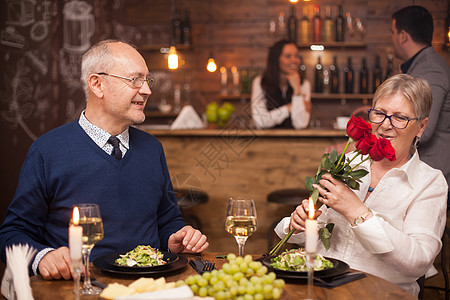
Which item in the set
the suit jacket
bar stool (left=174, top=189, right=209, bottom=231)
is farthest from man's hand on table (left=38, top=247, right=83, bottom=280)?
the suit jacket

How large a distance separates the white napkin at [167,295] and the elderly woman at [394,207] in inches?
24.4

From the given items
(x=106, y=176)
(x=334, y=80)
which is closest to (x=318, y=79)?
(x=334, y=80)

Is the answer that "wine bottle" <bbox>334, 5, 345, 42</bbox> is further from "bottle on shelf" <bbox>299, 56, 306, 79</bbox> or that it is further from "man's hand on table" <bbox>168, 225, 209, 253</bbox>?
"man's hand on table" <bbox>168, 225, 209, 253</bbox>

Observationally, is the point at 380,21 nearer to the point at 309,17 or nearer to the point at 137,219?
the point at 309,17

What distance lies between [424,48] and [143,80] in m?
Result: 1.78

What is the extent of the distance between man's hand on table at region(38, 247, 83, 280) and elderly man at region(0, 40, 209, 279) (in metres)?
0.15

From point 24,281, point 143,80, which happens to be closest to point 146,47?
point 143,80

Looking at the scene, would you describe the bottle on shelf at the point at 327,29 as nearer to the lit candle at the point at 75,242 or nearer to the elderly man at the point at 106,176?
the elderly man at the point at 106,176

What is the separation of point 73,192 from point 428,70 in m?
2.04

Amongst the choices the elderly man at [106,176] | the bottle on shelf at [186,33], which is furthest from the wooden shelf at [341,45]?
the elderly man at [106,176]

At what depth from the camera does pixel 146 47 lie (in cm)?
609

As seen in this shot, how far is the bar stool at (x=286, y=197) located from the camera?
3.29 meters

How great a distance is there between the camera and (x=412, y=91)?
72.2 inches

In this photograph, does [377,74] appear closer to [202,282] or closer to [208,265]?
[208,265]
